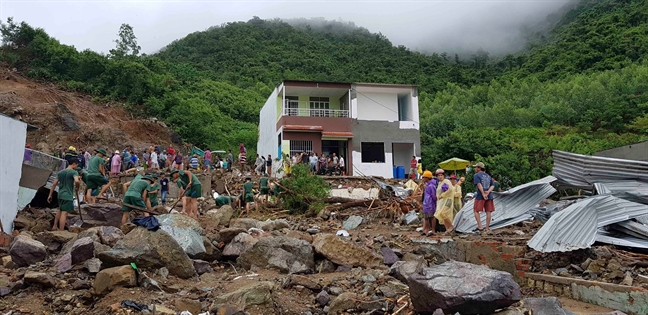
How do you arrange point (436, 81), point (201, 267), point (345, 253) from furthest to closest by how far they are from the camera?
point (436, 81), point (345, 253), point (201, 267)

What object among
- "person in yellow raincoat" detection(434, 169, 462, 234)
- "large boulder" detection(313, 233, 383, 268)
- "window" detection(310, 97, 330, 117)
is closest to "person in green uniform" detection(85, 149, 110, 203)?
"large boulder" detection(313, 233, 383, 268)

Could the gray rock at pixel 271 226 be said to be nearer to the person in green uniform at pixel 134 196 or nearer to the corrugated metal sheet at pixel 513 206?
the person in green uniform at pixel 134 196

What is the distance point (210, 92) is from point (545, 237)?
38156 millimetres

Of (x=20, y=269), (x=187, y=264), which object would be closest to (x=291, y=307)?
(x=187, y=264)

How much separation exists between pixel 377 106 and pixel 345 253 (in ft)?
59.6

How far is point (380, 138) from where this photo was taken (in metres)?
24.1

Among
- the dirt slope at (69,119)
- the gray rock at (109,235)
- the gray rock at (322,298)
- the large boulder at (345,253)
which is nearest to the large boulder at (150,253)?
the gray rock at (109,235)

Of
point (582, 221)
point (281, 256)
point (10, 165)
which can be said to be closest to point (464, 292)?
point (281, 256)

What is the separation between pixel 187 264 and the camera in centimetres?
618

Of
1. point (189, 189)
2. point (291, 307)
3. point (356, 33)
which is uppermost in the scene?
point (356, 33)

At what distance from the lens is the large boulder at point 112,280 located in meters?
5.16

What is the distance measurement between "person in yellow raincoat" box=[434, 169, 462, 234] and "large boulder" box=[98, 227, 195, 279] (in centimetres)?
513

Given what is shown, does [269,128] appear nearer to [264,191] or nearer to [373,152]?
[373,152]

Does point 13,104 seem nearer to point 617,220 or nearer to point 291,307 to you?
point 291,307
